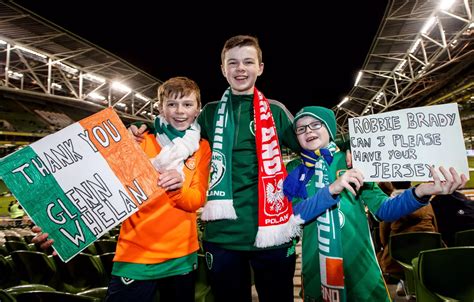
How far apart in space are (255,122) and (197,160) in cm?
44

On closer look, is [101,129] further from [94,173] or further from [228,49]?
[228,49]

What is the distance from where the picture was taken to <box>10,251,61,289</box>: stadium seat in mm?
2967

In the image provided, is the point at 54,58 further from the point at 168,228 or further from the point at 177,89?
the point at 168,228

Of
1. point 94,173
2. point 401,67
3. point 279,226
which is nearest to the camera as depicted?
point 94,173

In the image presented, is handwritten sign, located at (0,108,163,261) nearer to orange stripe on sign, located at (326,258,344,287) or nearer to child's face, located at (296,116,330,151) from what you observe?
child's face, located at (296,116,330,151)

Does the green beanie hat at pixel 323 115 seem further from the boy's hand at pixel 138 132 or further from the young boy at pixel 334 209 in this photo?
the boy's hand at pixel 138 132

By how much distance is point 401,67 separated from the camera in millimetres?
15008

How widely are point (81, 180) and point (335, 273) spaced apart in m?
1.41

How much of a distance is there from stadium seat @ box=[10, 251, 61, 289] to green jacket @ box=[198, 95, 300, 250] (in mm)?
2101

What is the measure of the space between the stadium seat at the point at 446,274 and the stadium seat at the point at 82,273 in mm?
2664

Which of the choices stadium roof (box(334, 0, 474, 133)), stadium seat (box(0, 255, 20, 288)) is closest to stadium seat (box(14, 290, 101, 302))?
stadium seat (box(0, 255, 20, 288))

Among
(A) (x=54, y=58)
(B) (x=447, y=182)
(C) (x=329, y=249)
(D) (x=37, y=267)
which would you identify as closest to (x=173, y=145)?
(C) (x=329, y=249)

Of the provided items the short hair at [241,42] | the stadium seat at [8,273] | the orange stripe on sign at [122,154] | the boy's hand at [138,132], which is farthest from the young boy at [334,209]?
the stadium seat at [8,273]

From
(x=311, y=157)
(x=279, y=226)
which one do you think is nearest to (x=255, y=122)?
(x=311, y=157)
